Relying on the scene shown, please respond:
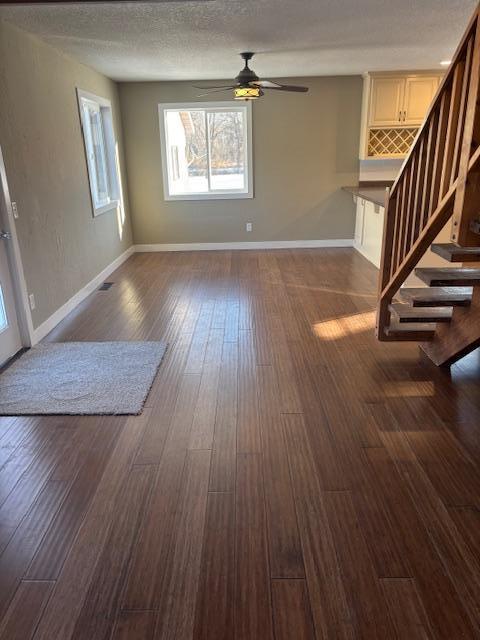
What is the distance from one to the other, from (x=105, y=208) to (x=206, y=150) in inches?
78.4


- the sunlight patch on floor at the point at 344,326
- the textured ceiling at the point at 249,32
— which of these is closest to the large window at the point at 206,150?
the textured ceiling at the point at 249,32

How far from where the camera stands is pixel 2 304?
12.1 feet

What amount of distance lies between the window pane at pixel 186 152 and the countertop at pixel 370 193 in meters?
2.21

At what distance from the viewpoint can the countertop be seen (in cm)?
564

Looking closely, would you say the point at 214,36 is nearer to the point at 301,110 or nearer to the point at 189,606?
the point at 301,110

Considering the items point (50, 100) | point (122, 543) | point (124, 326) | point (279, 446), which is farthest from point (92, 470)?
point (50, 100)

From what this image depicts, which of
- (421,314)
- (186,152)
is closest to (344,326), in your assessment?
(421,314)

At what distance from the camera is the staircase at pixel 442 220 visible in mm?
2133

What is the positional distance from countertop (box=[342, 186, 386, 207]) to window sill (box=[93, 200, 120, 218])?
330 cm

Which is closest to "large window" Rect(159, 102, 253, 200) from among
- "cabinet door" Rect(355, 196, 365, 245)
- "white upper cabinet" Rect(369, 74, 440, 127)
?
"cabinet door" Rect(355, 196, 365, 245)

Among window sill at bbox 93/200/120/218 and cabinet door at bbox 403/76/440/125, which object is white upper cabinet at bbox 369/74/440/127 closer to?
cabinet door at bbox 403/76/440/125

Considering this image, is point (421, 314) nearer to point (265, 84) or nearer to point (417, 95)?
point (265, 84)

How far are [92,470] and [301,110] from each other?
6.12 m

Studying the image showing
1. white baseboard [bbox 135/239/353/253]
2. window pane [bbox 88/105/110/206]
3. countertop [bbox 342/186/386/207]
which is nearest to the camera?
countertop [bbox 342/186/386/207]
